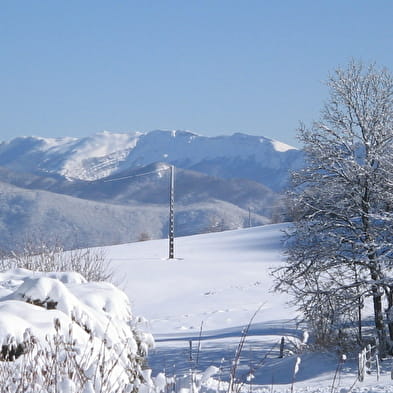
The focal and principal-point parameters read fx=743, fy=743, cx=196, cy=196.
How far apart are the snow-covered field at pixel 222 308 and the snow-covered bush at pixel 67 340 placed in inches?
62.9

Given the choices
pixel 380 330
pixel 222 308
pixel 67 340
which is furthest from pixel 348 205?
pixel 222 308

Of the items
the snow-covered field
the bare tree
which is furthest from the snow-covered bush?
the bare tree

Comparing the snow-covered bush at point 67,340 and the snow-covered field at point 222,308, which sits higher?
the snow-covered bush at point 67,340

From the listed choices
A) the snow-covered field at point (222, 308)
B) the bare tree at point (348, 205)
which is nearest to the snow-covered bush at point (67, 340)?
the snow-covered field at point (222, 308)

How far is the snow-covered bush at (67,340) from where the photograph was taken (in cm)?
501

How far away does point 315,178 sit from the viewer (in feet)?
58.5

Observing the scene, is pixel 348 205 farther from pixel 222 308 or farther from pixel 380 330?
A: pixel 222 308

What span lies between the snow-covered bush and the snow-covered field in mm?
1598

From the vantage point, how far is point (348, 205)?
17406 millimetres

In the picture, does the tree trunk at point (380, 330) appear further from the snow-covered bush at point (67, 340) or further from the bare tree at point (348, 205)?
the snow-covered bush at point (67, 340)

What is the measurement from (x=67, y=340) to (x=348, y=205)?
1233cm

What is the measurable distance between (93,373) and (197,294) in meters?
34.0

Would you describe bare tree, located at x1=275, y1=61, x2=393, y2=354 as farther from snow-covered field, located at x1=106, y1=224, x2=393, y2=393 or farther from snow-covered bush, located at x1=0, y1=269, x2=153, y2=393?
snow-covered bush, located at x1=0, y1=269, x2=153, y2=393

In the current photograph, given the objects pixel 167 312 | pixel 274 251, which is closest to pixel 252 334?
pixel 167 312
